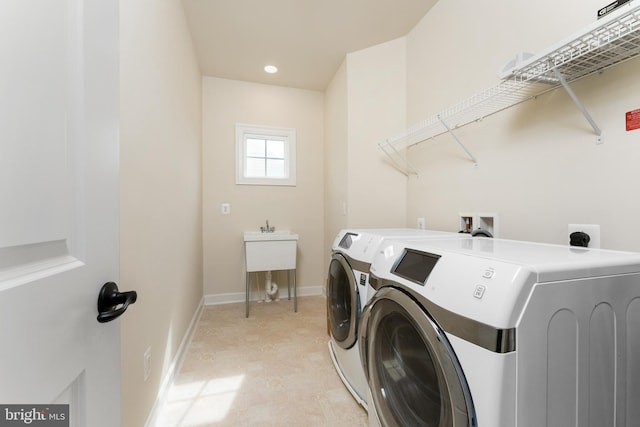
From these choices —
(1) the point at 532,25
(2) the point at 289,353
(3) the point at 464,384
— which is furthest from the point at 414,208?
(3) the point at 464,384

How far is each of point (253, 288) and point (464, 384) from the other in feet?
8.99

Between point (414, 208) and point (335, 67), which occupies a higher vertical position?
point (335, 67)

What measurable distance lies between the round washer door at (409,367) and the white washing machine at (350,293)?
10.8 inches

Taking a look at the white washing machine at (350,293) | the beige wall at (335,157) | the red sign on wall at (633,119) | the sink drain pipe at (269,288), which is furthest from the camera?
the sink drain pipe at (269,288)

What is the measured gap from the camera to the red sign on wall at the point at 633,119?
961 mm


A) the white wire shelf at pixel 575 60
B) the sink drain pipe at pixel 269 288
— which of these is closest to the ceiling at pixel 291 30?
the white wire shelf at pixel 575 60

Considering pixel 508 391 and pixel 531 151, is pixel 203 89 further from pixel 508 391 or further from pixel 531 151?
pixel 508 391

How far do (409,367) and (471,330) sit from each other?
39 centimetres

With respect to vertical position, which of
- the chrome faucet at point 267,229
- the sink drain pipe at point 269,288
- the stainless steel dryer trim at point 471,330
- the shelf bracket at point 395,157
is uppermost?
the shelf bracket at point 395,157

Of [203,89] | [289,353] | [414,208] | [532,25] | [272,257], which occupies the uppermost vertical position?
[203,89]

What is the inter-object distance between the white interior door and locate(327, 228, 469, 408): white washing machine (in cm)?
102

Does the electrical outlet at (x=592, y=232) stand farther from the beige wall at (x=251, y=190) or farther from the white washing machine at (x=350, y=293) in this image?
the beige wall at (x=251, y=190)

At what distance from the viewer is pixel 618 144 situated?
3.33 ft

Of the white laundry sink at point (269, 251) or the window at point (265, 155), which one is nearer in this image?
the white laundry sink at point (269, 251)
